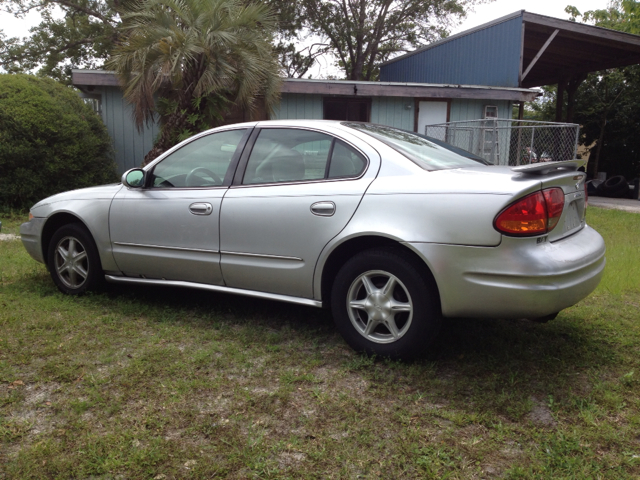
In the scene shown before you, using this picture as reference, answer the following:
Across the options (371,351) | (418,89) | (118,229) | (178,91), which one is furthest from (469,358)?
(418,89)

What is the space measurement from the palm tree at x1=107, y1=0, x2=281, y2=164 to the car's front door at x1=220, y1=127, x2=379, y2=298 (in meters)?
7.12

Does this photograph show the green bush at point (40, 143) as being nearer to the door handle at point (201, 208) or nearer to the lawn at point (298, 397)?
the lawn at point (298, 397)

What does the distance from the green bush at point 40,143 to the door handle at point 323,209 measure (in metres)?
9.46

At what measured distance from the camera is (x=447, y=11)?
A: 28.7 meters

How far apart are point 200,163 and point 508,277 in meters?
2.53

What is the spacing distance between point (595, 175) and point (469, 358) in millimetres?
19452

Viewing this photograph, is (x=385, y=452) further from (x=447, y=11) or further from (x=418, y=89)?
(x=447, y=11)

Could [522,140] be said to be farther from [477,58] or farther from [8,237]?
[8,237]

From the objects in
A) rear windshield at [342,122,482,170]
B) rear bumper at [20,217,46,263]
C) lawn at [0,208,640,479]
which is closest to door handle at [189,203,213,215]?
lawn at [0,208,640,479]

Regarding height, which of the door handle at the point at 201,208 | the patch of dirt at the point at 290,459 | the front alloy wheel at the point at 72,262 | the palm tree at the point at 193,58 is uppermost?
the palm tree at the point at 193,58

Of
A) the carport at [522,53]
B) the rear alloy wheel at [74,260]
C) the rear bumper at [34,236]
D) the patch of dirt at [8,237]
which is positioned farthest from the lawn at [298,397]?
the carport at [522,53]

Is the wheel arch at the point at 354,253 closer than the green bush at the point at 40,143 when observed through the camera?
Yes

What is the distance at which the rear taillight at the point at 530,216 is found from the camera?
2.89 metres

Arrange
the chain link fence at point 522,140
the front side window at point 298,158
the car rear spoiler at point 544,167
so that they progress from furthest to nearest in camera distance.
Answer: the chain link fence at point 522,140, the front side window at point 298,158, the car rear spoiler at point 544,167
